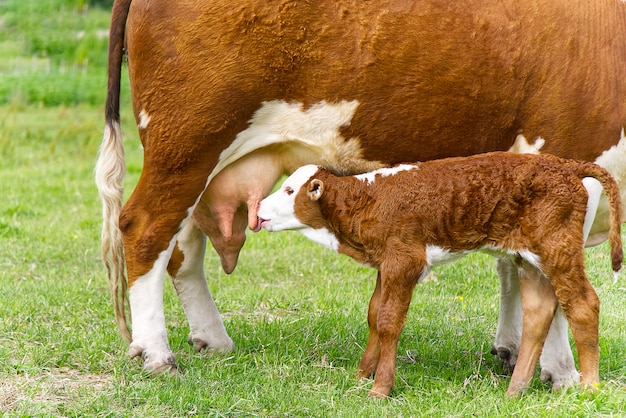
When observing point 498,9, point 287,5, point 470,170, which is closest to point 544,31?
point 498,9

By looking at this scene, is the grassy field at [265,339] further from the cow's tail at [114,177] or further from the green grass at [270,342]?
the cow's tail at [114,177]

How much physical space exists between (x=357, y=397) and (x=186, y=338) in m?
1.49

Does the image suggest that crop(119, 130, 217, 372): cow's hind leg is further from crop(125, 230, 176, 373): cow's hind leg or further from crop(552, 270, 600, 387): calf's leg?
crop(552, 270, 600, 387): calf's leg

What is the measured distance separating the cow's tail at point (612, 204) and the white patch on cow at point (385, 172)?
813 mm

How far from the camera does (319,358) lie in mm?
5289

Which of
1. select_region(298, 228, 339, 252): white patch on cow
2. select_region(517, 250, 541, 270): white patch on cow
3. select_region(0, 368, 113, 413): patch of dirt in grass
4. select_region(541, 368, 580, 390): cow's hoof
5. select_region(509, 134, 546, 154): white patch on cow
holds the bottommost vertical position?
select_region(0, 368, 113, 413): patch of dirt in grass

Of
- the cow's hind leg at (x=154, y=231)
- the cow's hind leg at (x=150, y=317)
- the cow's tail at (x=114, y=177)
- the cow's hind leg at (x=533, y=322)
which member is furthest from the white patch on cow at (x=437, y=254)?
the cow's tail at (x=114, y=177)

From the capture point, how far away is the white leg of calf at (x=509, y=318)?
17.5 ft

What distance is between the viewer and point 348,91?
15.4 ft

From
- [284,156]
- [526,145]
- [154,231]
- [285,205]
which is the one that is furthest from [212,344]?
[526,145]

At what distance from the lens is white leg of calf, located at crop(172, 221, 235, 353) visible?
5.50 meters

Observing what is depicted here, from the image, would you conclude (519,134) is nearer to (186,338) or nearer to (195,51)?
(195,51)

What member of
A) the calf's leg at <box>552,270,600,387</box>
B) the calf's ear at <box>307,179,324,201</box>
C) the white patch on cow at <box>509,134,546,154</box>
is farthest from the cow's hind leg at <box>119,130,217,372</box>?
the calf's leg at <box>552,270,600,387</box>

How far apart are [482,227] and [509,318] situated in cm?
112
